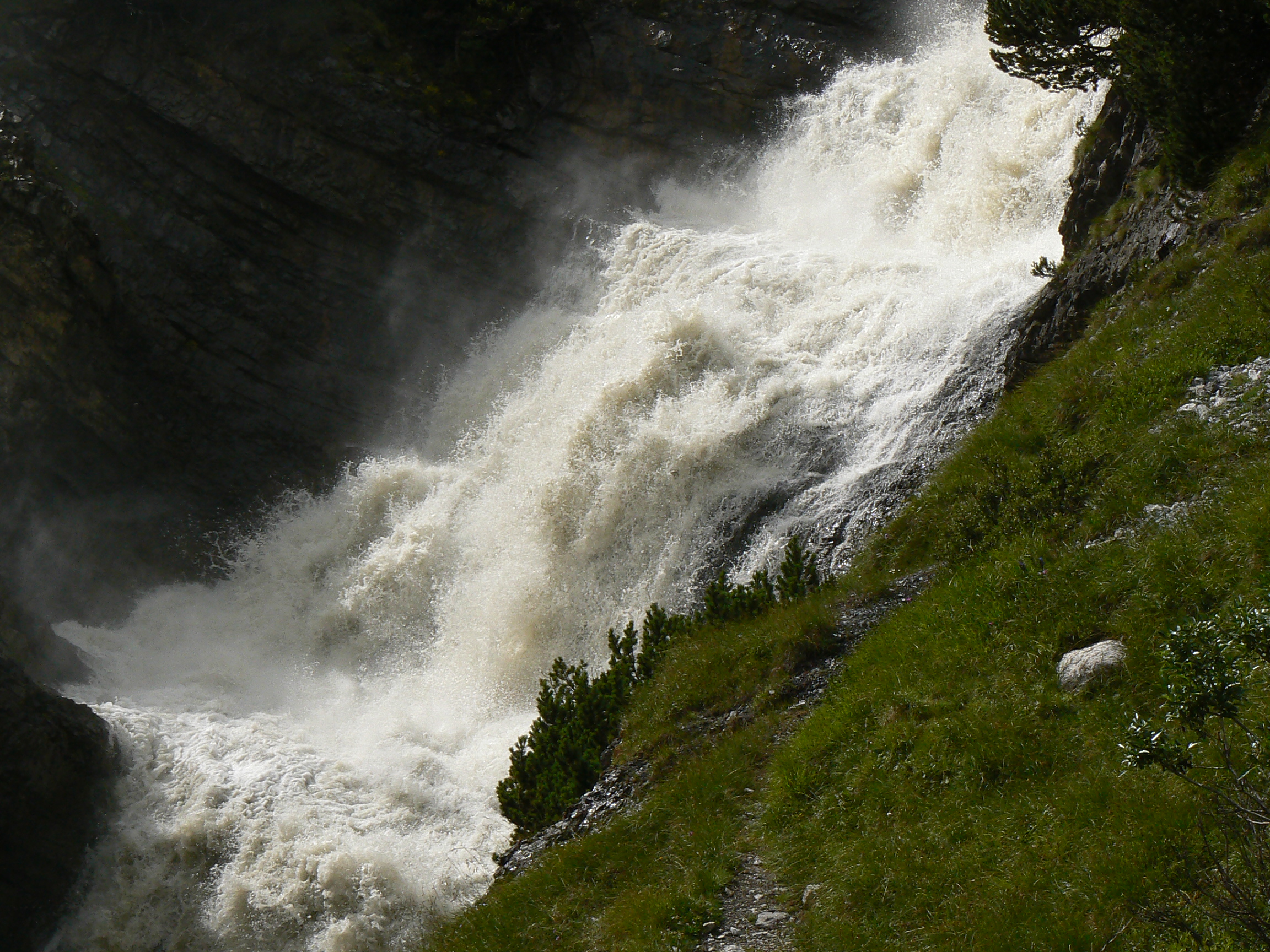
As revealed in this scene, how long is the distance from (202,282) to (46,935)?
13.9m

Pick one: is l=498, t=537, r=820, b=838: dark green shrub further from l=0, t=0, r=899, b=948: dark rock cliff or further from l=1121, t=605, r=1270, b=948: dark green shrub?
l=0, t=0, r=899, b=948: dark rock cliff

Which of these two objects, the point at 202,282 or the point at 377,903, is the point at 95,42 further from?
the point at 377,903

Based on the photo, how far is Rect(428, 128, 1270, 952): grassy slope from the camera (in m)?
4.90

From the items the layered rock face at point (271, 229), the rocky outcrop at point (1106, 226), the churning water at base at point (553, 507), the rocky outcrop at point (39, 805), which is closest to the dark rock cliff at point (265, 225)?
the layered rock face at point (271, 229)

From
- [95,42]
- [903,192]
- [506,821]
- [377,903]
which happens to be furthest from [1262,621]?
[95,42]

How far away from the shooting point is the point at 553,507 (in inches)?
647

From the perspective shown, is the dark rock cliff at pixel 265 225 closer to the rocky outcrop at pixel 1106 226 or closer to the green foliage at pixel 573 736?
the rocky outcrop at pixel 1106 226

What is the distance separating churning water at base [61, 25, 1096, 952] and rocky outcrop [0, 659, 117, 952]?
1.71 ft

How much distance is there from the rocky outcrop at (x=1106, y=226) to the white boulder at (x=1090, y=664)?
570 centimetres

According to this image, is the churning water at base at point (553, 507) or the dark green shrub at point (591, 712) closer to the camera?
the dark green shrub at point (591, 712)

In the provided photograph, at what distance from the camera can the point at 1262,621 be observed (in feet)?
11.8

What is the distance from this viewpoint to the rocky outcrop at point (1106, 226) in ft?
34.2

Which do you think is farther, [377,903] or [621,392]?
[621,392]

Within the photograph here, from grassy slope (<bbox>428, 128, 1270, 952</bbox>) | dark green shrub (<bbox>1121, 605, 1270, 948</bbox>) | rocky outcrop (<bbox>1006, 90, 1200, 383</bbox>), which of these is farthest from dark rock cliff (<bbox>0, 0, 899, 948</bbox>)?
dark green shrub (<bbox>1121, 605, 1270, 948</bbox>)
